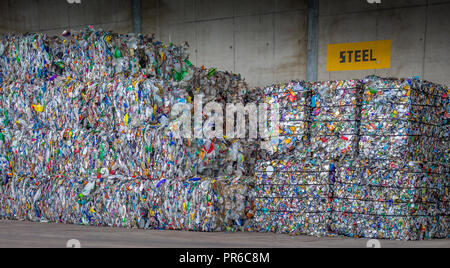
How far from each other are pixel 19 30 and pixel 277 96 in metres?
11.5

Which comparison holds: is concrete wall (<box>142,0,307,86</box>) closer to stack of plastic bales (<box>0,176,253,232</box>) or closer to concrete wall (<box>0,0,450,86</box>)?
concrete wall (<box>0,0,450,86</box>)

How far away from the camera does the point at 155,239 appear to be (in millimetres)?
4879

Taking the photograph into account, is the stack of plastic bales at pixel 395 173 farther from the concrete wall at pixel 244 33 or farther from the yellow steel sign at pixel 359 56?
the concrete wall at pixel 244 33

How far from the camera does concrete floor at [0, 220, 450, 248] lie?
4438 millimetres

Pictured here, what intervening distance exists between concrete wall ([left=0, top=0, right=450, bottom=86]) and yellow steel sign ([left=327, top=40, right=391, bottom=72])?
11cm

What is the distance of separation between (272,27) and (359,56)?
2.11m

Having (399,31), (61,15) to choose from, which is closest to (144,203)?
(399,31)

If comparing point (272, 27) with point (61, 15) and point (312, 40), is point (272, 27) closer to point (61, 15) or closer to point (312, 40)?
point (312, 40)

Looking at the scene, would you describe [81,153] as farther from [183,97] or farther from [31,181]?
[183,97]

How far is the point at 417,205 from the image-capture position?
5227mm

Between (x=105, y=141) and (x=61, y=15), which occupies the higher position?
(x=61, y=15)

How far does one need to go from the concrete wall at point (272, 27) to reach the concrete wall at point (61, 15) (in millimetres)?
26

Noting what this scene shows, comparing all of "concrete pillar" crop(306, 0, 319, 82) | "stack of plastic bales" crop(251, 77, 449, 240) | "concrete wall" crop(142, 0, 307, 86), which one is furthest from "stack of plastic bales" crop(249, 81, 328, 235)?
"concrete wall" crop(142, 0, 307, 86)

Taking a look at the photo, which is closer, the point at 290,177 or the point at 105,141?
the point at 290,177
